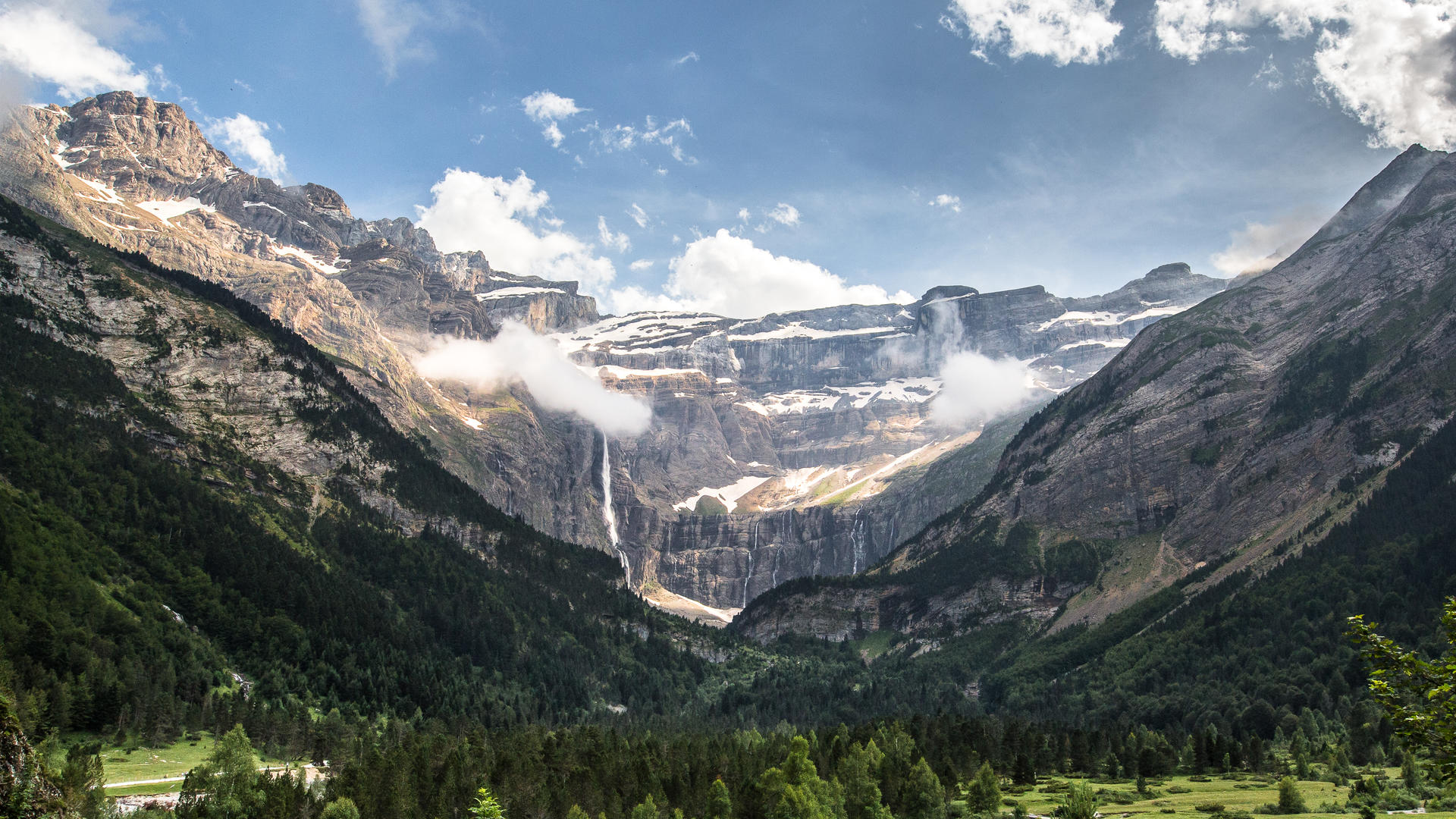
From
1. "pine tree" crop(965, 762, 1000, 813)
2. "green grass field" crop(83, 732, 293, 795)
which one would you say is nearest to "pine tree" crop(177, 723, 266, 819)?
"green grass field" crop(83, 732, 293, 795)

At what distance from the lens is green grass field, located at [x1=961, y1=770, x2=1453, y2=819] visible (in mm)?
Answer: 85688

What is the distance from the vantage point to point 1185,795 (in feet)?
Result: 333

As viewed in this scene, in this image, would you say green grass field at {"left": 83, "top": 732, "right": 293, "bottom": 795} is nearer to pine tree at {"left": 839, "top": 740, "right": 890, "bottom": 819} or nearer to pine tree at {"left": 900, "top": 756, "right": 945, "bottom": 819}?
pine tree at {"left": 839, "top": 740, "right": 890, "bottom": 819}

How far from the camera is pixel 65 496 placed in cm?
17088

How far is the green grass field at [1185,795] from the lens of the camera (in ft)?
281

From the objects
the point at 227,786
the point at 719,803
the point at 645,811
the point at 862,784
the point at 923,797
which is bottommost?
the point at 923,797

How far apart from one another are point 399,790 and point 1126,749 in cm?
10409

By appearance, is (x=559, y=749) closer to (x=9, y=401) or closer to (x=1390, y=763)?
(x=1390, y=763)

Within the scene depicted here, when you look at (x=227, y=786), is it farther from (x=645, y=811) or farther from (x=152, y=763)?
(x=645, y=811)

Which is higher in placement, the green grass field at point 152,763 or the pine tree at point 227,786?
the pine tree at point 227,786

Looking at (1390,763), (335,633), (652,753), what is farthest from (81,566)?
(1390,763)

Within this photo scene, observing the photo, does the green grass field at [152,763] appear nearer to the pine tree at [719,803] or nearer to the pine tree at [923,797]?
the pine tree at [719,803]

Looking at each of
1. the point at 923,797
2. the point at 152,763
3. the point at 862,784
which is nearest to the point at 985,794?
the point at 923,797

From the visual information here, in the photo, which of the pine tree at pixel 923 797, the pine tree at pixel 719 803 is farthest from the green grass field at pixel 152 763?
the pine tree at pixel 923 797
